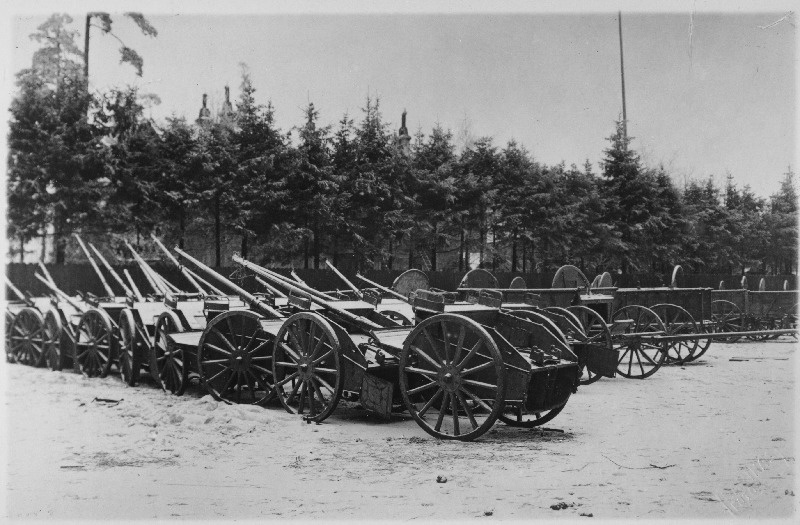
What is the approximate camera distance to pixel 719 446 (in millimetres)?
6629

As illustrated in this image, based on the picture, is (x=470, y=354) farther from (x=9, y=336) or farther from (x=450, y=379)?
(x=9, y=336)

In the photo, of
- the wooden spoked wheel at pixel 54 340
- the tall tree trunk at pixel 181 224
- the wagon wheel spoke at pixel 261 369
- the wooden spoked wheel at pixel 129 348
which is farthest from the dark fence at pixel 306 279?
the wagon wheel spoke at pixel 261 369

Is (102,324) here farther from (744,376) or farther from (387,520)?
(744,376)

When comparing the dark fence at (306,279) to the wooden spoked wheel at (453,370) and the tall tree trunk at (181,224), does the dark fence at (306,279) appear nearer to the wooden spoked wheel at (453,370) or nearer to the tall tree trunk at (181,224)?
the tall tree trunk at (181,224)

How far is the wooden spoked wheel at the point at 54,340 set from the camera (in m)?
11.7

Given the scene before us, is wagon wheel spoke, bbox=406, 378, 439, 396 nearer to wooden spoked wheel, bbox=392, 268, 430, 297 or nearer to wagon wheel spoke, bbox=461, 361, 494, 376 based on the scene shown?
wagon wheel spoke, bbox=461, 361, 494, 376

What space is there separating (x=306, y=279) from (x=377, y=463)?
16605 millimetres

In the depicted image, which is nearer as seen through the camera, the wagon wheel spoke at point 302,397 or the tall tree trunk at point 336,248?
the wagon wheel spoke at point 302,397

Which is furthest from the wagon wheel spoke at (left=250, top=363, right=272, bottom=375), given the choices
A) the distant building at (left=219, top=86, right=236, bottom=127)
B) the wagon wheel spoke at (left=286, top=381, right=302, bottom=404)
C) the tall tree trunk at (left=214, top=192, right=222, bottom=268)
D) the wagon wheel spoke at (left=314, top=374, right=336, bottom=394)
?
the distant building at (left=219, top=86, right=236, bottom=127)

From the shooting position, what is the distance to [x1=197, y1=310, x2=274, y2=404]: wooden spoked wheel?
8.76 m

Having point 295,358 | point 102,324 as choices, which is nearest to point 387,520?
point 295,358

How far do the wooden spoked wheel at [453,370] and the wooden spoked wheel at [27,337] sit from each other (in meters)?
7.83

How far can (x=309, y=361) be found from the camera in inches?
311

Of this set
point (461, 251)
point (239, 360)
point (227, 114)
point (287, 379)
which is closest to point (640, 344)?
point (287, 379)
